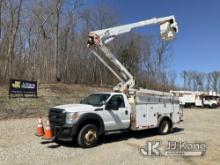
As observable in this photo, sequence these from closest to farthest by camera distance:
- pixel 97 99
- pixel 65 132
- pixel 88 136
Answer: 1. pixel 65 132
2. pixel 88 136
3. pixel 97 99

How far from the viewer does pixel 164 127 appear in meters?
14.5

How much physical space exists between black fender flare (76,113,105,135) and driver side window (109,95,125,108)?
1.17 metres

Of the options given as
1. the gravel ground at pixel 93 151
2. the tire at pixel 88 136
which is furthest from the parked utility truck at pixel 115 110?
the gravel ground at pixel 93 151

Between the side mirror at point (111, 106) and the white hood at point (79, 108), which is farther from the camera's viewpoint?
the side mirror at point (111, 106)

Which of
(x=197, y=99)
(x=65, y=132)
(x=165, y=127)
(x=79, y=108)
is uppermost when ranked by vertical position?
(x=79, y=108)

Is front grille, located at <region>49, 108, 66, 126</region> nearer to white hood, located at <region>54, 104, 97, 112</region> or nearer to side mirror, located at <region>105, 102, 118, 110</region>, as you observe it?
white hood, located at <region>54, 104, 97, 112</region>

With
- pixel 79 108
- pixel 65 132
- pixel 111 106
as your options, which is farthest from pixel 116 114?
pixel 65 132

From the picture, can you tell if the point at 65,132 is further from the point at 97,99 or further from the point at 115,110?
the point at 115,110

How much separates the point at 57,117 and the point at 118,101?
2790 mm

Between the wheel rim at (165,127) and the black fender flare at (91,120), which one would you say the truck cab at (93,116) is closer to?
the black fender flare at (91,120)

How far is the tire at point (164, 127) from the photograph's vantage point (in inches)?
564

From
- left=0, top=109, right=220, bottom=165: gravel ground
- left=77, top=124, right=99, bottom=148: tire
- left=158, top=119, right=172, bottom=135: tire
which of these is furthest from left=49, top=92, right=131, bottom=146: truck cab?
left=158, top=119, right=172, bottom=135: tire

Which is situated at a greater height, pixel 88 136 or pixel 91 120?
pixel 91 120

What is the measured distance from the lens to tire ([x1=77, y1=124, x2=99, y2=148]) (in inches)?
423
